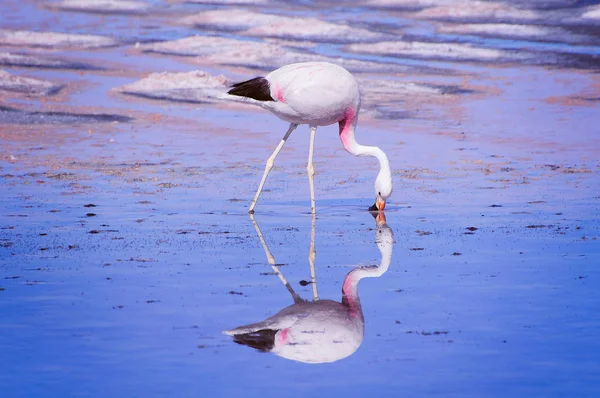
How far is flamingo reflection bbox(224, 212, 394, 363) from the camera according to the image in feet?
19.3

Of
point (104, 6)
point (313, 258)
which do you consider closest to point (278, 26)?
point (104, 6)

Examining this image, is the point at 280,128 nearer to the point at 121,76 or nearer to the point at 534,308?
the point at 121,76

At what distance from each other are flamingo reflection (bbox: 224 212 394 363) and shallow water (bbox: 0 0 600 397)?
0.09 metres

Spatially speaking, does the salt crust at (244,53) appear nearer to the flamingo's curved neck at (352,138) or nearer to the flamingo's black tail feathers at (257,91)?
the flamingo's curved neck at (352,138)

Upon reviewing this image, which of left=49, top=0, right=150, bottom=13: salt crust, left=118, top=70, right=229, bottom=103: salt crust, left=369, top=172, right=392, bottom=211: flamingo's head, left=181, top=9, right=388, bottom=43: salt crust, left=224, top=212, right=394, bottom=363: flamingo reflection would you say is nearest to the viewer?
left=224, top=212, right=394, bottom=363: flamingo reflection

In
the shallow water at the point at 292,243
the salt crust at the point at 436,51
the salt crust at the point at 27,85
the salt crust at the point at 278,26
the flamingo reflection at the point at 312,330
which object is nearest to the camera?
the shallow water at the point at 292,243

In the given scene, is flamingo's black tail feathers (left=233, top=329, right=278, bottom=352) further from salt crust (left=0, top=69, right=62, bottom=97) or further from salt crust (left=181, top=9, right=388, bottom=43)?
salt crust (left=181, top=9, right=388, bottom=43)

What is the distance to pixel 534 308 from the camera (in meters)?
6.80

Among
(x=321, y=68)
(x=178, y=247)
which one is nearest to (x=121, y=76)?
(x=321, y=68)

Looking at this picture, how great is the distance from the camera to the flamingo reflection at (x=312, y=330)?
588 cm

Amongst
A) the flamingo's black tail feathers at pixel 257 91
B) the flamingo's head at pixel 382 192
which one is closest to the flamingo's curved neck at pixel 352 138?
the flamingo's head at pixel 382 192

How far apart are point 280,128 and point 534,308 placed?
9178 mm

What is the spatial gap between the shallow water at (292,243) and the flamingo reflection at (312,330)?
0.09 meters

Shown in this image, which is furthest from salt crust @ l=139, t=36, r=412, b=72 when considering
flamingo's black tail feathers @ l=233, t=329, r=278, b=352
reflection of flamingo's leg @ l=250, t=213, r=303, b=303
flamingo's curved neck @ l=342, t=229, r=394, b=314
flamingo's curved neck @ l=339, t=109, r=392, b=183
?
flamingo's black tail feathers @ l=233, t=329, r=278, b=352
